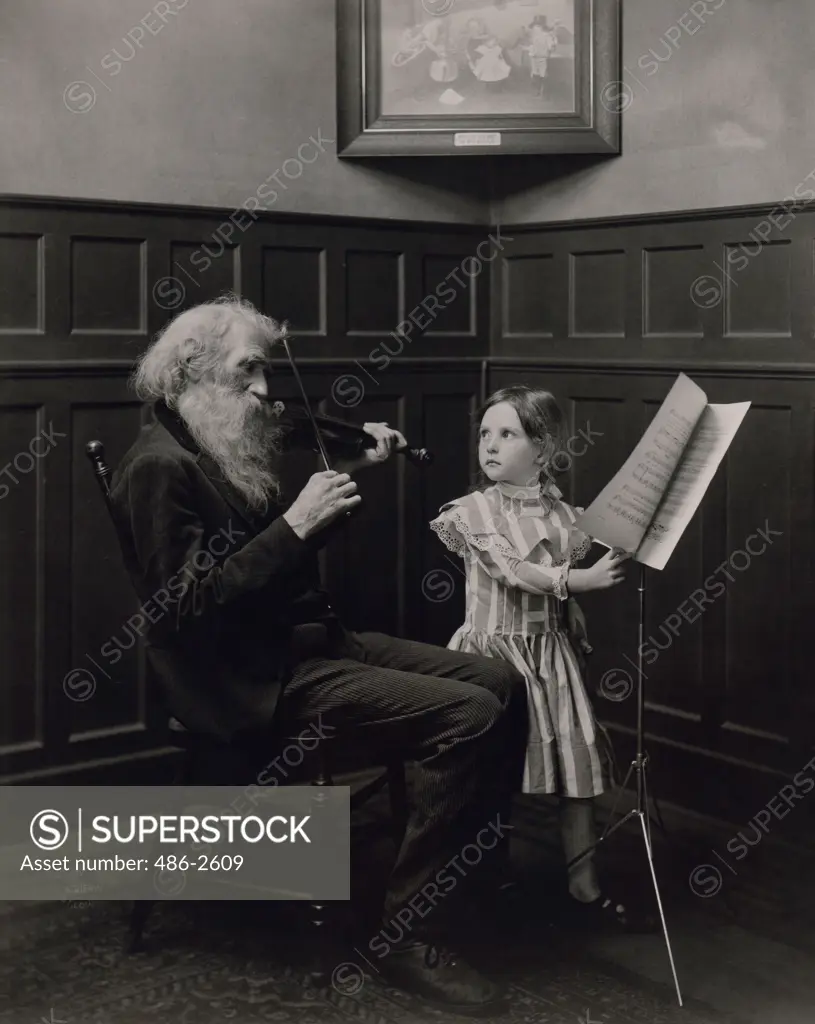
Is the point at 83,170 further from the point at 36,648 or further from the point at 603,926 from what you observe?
the point at 603,926

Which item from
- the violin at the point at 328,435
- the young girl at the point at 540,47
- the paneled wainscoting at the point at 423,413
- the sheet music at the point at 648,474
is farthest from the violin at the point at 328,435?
the young girl at the point at 540,47

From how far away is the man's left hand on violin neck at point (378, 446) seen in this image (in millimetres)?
3117

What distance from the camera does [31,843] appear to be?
11.4 feet

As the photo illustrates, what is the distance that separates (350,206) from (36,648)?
162 cm

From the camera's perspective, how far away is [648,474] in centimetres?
266

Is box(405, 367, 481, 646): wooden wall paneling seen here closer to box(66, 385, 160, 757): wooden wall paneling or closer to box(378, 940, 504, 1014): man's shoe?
box(66, 385, 160, 757): wooden wall paneling

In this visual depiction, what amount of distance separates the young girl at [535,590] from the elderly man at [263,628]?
9 centimetres

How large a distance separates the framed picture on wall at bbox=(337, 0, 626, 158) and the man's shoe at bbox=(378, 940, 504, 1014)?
2346 mm

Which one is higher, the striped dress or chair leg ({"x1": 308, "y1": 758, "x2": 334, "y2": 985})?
the striped dress

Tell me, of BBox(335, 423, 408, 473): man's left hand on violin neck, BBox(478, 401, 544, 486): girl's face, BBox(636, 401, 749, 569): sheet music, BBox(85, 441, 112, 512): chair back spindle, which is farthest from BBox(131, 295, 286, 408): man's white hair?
BBox(636, 401, 749, 569): sheet music

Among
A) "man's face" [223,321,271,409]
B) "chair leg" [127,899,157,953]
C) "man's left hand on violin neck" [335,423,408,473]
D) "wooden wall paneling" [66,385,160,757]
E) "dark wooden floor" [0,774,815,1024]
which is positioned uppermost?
"man's face" [223,321,271,409]

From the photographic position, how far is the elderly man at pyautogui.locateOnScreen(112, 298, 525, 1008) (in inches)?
108

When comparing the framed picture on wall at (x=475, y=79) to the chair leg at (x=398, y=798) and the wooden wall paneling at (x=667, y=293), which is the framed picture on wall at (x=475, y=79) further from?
the chair leg at (x=398, y=798)

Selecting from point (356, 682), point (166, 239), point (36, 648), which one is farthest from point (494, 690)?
point (166, 239)
